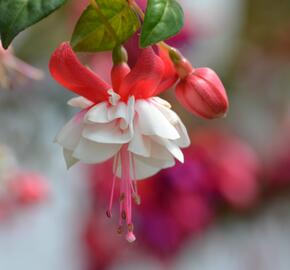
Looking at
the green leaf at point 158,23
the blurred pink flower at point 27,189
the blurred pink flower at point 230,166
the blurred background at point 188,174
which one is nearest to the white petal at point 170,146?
the green leaf at point 158,23

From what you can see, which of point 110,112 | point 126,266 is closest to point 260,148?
point 126,266

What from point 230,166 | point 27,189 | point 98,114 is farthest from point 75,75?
point 230,166

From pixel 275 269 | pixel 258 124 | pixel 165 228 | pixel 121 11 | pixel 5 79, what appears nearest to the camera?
pixel 121 11

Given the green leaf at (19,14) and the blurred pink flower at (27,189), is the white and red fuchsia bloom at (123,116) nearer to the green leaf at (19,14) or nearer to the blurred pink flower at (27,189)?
the green leaf at (19,14)

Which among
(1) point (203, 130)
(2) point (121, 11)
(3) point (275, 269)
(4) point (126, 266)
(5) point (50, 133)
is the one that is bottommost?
(3) point (275, 269)

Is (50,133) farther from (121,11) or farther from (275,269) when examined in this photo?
(121,11)

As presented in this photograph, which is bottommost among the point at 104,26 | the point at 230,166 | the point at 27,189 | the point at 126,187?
the point at 230,166

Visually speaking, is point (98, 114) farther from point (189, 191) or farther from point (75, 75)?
point (189, 191)
